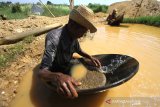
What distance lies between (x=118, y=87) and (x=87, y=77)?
675mm

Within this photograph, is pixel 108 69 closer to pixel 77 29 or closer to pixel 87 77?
pixel 87 77

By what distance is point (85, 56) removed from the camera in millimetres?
4551

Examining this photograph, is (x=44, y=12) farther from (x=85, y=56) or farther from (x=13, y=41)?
(x=85, y=56)

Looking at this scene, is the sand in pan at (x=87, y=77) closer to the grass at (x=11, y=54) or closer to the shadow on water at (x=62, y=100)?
the shadow on water at (x=62, y=100)

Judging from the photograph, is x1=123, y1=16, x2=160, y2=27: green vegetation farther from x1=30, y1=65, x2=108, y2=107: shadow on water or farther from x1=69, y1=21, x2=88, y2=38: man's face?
x1=69, y1=21, x2=88, y2=38: man's face

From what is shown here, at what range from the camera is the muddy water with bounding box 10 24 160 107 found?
4047 millimetres

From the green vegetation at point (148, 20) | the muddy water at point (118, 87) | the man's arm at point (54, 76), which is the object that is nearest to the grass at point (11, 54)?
the muddy water at point (118, 87)

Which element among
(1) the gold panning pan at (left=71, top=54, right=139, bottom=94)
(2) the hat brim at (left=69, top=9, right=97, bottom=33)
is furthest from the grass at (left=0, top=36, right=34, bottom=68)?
(2) the hat brim at (left=69, top=9, right=97, bottom=33)

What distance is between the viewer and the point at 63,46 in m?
3.66

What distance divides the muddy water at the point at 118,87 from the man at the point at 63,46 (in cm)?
60

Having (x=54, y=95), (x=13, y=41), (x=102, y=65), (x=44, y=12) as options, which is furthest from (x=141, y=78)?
(x=44, y=12)

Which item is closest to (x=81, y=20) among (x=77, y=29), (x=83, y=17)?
(x=83, y=17)

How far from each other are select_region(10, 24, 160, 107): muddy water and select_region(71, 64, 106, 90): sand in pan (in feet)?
0.85

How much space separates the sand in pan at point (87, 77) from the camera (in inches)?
155
